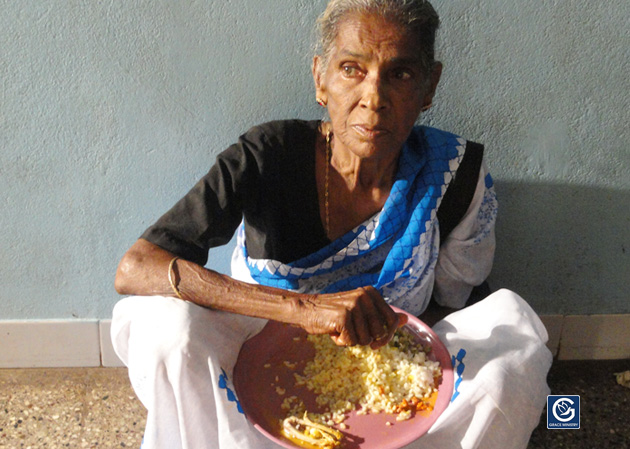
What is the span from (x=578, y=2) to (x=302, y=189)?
1046 millimetres

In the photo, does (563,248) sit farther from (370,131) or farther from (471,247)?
(370,131)

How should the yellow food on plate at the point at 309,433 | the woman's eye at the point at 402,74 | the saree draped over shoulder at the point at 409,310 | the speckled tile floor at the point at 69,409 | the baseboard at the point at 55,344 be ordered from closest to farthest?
the yellow food on plate at the point at 309,433 < the saree draped over shoulder at the point at 409,310 < the woman's eye at the point at 402,74 < the speckled tile floor at the point at 69,409 < the baseboard at the point at 55,344

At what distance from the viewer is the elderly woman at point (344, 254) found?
145cm

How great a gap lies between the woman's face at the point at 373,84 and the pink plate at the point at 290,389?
1.74 feet

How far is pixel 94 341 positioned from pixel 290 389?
3.54 feet

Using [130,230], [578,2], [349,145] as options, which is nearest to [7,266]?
[130,230]

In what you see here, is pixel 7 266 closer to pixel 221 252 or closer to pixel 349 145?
pixel 221 252

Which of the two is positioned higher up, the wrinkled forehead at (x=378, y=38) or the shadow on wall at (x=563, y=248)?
the wrinkled forehead at (x=378, y=38)

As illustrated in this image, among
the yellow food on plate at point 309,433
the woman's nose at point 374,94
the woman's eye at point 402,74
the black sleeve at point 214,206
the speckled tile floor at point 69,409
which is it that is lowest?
the speckled tile floor at point 69,409

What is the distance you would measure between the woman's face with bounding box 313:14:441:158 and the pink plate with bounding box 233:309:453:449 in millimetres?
530

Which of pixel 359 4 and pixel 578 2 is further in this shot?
pixel 578 2

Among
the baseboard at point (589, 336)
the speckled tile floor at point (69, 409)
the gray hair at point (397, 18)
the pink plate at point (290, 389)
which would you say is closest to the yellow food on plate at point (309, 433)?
the pink plate at point (290, 389)

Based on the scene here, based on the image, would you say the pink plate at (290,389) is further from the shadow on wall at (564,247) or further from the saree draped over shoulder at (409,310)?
the shadow on wall at (564,247)

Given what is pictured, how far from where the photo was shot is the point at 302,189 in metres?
1.75
